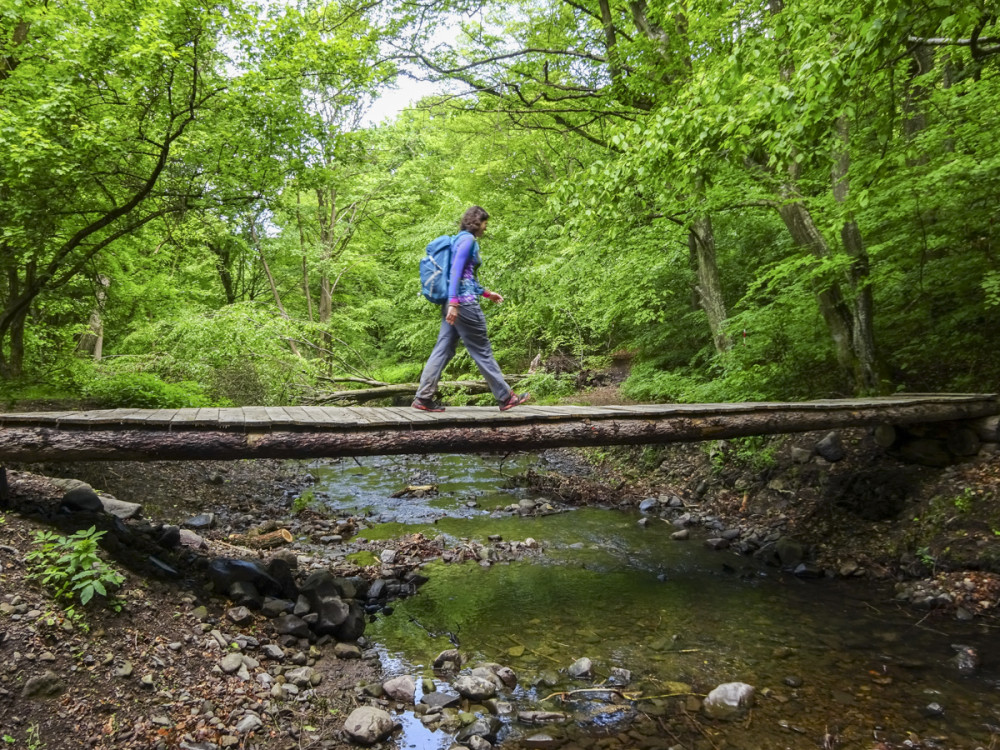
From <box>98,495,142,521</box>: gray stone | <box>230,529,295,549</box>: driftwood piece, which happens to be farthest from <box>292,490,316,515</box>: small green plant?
<box>98,495,142,521</box>: gray stone

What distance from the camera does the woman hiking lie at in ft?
16.4

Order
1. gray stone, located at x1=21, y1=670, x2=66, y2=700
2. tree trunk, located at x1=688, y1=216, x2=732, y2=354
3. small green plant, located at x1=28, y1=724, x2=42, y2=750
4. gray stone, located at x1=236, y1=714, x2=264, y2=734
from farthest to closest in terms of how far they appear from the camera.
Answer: tree trunk, located at x1=688, y1=216, x2=732, y2=354, gray stone, located at x1=236, y1=714, x2=264, y2=734, gray stone, located at x1=21, y1=670, x2=66, y2=700, small green plant, located at x1=28, y1=724, x2=42, y2=750

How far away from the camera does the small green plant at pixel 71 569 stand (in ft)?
12.3

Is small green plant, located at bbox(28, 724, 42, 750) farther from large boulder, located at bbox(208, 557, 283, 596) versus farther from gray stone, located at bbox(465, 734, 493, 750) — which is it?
gray stone, located at bbox(465, 734, 493, 750)

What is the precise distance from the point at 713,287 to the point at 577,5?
5.83 metres

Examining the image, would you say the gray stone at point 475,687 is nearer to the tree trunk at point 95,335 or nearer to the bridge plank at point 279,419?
the bridge plank at point 279,419

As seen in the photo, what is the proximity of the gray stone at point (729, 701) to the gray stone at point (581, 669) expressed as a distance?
0.89 meters

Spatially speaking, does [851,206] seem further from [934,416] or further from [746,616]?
[746,616]

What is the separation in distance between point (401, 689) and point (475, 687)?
1.83ft

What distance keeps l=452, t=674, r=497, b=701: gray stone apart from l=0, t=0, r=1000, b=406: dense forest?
193 inches

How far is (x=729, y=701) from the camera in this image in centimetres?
390

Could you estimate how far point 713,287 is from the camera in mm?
10156

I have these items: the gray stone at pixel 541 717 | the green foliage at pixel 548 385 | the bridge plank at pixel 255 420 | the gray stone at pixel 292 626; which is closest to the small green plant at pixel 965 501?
the gray stone at pixel 541 717

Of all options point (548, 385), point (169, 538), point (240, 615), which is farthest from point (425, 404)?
point (548, 385)
